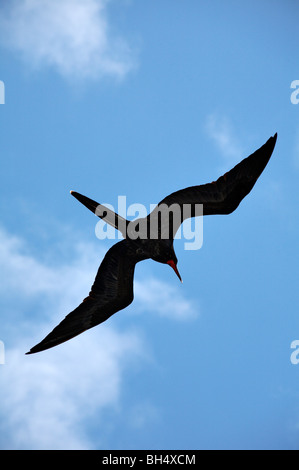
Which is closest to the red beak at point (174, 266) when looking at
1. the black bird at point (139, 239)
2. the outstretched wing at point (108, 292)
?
the black bird at point (139, 239)

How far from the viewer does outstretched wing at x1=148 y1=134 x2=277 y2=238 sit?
11913 mm

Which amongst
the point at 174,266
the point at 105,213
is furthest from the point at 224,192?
the point at 105,213

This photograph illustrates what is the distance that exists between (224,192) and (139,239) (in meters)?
2.29

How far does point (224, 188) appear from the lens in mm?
Answer: 12039

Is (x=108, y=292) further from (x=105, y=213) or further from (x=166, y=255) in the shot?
(x=105, y=213)

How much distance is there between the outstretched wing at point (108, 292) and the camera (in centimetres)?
1255

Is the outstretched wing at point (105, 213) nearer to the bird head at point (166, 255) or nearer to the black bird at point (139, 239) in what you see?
the black bird at point (139, 239)

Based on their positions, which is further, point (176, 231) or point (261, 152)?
point (176, 231)

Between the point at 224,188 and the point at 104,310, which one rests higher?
the point at 224,188

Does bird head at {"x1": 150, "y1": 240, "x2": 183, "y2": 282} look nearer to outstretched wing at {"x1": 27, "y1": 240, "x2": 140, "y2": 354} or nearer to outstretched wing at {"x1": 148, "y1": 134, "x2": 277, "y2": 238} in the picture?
outstretched wing at {"x1": 27, "y1": 240, "x2": 140, "y2": 354}
